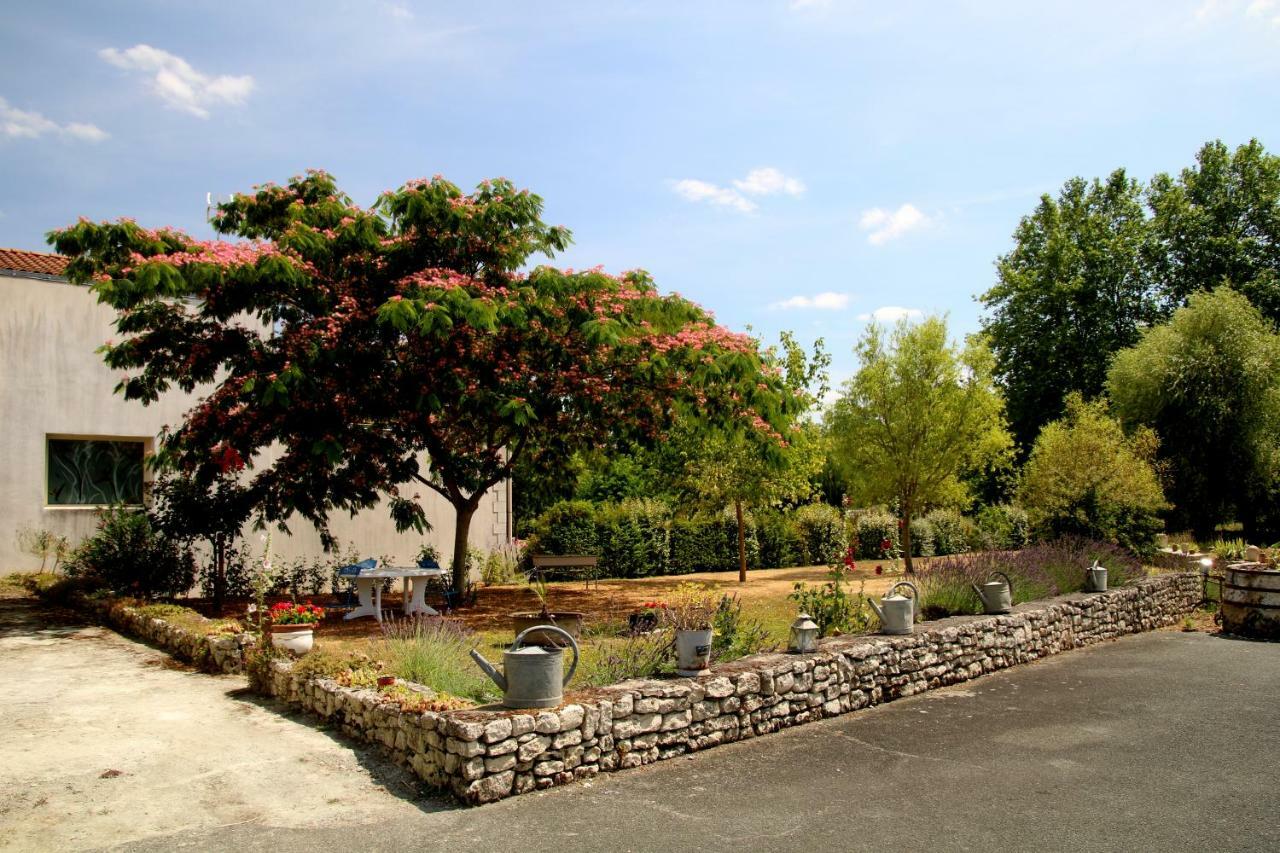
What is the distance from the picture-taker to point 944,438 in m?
21.2

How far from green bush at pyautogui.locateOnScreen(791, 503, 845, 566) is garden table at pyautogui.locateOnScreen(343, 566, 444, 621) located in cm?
1357

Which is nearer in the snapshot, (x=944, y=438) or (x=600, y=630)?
(x=600, y=630)

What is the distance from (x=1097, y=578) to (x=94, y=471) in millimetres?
16503

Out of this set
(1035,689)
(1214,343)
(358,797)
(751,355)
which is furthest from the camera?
(1214,343)

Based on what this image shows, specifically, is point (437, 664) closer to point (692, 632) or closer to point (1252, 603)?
point (692, 632)

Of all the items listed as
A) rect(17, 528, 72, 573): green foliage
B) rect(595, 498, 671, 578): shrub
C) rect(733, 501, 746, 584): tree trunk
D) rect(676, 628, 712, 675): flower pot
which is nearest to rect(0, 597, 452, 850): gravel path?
rect(676, 628, 712, 675): flower pot

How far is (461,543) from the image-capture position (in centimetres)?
1413

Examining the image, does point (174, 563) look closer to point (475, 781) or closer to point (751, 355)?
point (751, 355)

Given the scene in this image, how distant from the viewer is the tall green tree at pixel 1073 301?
35.6m

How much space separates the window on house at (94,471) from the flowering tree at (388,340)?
159 inches

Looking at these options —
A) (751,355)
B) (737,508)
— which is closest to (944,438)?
(737,508)

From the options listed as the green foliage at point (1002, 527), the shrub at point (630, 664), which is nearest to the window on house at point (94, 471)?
the shrub at point (630, 664)

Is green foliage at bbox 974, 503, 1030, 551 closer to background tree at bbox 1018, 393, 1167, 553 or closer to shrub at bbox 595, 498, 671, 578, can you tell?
background tree at bbox 1018, 393, 1167, 553

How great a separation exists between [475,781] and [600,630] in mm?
5516
